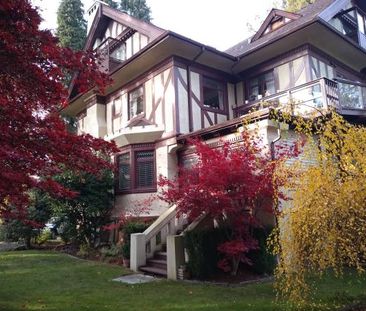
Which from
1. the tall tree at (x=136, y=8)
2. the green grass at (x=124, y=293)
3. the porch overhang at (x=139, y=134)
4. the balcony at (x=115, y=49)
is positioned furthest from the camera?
the tall tree at (x=136, y=8)

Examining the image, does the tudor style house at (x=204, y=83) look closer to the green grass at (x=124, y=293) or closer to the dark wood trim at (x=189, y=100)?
the dark wood trim at (x=189, y=100)

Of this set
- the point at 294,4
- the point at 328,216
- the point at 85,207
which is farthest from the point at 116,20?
the point at 294,4

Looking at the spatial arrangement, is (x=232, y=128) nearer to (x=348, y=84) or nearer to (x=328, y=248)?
(x=348, y=84)

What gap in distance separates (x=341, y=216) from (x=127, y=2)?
3284cm

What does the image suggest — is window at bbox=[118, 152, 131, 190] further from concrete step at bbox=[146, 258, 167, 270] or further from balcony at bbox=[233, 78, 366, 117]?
balcony at bbox=[233, 78, 366, 117]

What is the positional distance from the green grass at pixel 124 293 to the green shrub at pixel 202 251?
602 mm

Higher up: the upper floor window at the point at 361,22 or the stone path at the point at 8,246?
the upper floor window at the point at 361,22

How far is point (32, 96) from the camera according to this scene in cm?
546

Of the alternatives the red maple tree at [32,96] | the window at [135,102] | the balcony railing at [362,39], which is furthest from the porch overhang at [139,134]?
the balcony railing at [362,39]

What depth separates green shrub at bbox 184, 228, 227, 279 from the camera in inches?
364

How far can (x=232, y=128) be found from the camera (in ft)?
37.7

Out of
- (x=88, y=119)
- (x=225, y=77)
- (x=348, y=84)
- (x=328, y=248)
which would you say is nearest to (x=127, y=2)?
(x=88, y=119)

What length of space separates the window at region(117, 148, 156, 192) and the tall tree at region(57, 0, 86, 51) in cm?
1490

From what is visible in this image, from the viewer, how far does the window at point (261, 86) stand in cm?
1511
